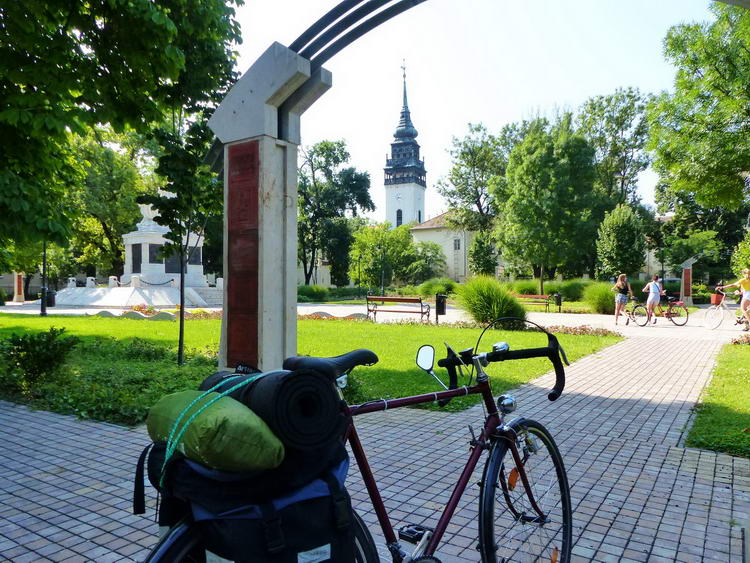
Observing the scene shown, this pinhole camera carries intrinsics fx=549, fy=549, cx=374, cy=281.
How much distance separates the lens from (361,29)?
4633mm

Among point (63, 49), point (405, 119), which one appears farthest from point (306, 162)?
point (63, 49)

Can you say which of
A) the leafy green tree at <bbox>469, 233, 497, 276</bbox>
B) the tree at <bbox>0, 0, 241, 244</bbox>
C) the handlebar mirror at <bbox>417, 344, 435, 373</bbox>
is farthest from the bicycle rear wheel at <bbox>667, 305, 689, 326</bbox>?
the leafy green tree at <bbox>469, 233, 497, 276</bbox>

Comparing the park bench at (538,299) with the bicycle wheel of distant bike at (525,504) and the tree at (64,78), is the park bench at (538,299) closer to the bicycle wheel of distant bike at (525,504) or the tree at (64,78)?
the tree at (64,78)

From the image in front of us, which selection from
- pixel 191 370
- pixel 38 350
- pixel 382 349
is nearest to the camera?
pixel 38 350

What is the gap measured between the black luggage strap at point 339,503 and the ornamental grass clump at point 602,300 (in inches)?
946

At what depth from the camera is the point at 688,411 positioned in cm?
664

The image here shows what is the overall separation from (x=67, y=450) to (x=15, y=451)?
1.56 feet

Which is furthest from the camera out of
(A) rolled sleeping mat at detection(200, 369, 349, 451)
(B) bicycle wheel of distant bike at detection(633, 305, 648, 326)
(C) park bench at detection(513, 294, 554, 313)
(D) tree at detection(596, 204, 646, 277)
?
(D) tree at detection(596, 204, 646, 277)

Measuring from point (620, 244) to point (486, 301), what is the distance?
22022mm

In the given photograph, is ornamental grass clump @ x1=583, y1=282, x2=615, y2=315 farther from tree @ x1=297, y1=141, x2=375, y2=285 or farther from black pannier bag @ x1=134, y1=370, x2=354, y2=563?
tree @ x1=297, y1=141, x2=375, y2=285

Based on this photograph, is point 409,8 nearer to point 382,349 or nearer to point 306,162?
point 382,349

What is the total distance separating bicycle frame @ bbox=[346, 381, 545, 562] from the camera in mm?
2082

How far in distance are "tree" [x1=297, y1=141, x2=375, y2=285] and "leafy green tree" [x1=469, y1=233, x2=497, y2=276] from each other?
499 inches

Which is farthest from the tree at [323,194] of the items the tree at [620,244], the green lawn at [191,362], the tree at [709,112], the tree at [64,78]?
the tree at [64,78]
